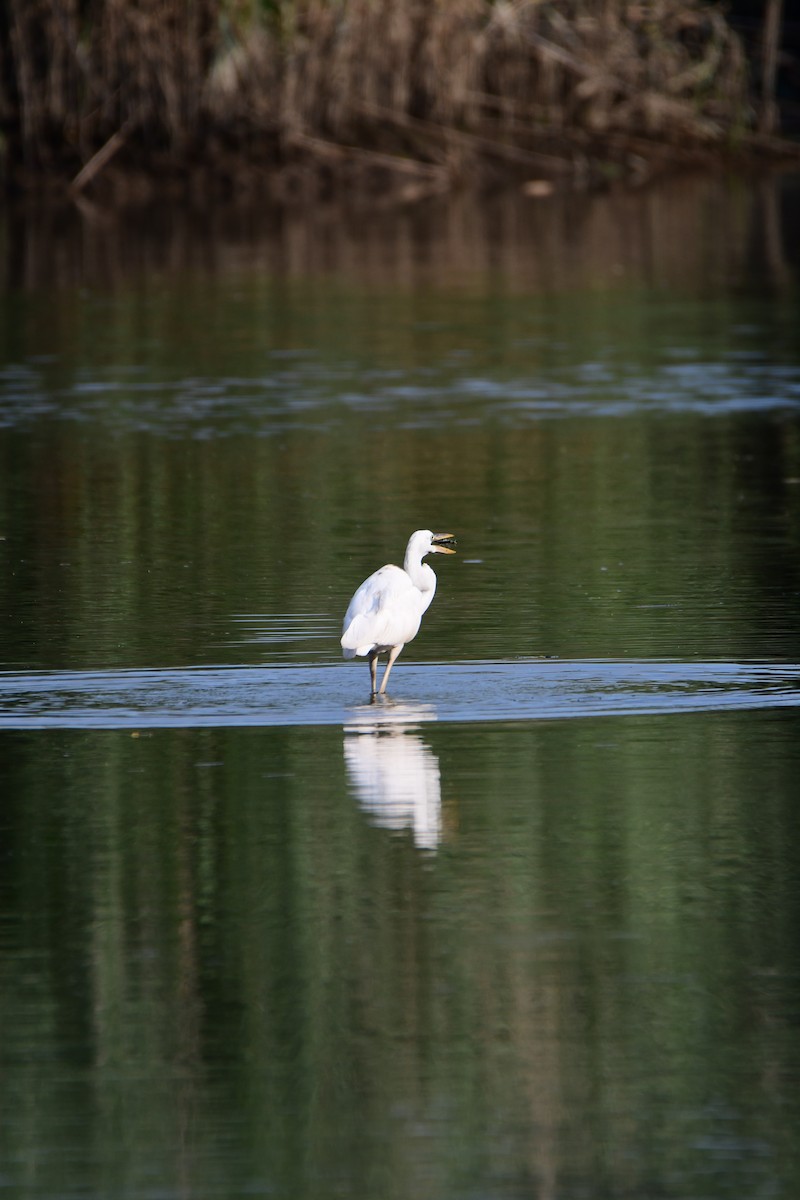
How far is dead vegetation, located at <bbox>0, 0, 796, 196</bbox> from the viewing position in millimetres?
38000

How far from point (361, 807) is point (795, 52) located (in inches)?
1719

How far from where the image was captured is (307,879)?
290 inches

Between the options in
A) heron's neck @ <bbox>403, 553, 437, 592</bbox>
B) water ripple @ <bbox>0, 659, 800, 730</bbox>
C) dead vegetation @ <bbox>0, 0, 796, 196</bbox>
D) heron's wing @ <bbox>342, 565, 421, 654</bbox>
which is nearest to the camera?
water ripple @ <bbox>0, 659, 800, 730</bbox>

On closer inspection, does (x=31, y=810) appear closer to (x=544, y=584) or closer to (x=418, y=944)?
(x=418, y=944)

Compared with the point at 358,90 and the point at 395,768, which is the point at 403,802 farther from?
the point at 358,90

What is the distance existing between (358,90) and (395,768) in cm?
3172

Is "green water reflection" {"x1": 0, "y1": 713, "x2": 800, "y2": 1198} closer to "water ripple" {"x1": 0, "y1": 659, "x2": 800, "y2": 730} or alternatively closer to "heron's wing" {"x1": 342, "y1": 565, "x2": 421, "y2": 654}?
"water ripple" {"x1": 0, "y1": 659, "x2": 800, "y2": 730}

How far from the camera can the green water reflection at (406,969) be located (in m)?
5.45

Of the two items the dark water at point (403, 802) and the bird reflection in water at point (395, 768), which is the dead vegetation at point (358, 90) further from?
the bird reflection in water at point (395, 768)

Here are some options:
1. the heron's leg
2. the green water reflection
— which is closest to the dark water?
the green water reflection

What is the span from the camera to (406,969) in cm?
655

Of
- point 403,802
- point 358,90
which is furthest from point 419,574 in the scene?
point 358,90

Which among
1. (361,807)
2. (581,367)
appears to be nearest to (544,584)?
(361,807)

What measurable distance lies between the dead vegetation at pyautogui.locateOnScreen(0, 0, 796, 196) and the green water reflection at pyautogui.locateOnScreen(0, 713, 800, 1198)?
28.1m
